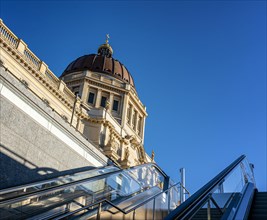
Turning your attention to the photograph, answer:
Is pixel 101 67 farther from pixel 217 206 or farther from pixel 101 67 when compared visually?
pixel 217 206

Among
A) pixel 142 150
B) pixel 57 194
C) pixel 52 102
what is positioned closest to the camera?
pixel 57 194

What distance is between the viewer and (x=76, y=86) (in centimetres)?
4638

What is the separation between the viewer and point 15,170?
288 inches

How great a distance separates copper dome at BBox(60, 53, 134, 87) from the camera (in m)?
51.5

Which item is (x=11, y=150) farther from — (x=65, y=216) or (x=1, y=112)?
(x=65, y=216)

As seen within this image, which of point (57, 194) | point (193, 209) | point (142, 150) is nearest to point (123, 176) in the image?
point (57, 194)

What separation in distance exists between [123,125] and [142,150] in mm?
4866

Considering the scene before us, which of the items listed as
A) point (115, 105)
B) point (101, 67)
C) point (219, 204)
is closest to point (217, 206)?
point (219, 204)

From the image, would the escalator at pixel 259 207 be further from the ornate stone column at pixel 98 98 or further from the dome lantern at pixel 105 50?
the dome lantern at pixel 105 50

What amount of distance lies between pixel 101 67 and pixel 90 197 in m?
46.8

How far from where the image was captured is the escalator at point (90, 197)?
4875 millimetres

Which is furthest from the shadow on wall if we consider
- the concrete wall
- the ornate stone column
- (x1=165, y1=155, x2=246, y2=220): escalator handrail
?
the ornate stone column

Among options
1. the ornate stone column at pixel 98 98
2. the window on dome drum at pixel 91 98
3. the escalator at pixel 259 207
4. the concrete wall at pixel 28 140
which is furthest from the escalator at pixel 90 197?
the window on dome drum at pixel 91 98

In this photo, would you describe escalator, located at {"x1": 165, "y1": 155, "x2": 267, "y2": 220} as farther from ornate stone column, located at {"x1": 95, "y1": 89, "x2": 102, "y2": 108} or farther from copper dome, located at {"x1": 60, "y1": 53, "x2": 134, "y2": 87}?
copper dome, located at {"x1": 60, "y1": 53, "x2": 134, "y2": 87}
